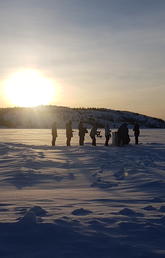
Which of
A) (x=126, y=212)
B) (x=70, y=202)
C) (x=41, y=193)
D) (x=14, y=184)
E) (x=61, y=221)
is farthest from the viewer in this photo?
(x=14, y=184)

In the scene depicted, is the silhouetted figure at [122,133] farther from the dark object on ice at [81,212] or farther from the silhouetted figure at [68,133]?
the dark object on ice at [81,212]

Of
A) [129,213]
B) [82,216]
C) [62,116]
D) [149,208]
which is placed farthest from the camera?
[62,116]

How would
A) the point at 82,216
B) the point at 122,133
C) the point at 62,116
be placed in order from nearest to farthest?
the point at 82,216 < the point at 122,133 < the point at 62,116

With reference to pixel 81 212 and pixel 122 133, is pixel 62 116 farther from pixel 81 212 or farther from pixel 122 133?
pixel 81 212

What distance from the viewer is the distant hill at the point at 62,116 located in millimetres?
131500

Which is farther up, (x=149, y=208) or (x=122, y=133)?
(x=122, y=133)

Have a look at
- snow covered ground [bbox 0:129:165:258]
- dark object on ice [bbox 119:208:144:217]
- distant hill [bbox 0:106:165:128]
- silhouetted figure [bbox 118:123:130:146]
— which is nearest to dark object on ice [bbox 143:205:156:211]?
snow covered ground [bbox 0:129:165:258]

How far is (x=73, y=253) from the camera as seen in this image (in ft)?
13.3

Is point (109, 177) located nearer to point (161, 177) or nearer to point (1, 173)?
point (161, 177)

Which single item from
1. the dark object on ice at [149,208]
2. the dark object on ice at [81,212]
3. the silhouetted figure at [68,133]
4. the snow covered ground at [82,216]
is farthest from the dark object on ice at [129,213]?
the silhouetted figure at [68,133]

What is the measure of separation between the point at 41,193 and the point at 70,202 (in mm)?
1291

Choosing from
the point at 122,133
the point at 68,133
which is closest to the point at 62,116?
the point at 68,133

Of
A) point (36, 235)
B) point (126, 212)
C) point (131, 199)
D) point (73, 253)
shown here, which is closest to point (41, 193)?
point (131, 199)

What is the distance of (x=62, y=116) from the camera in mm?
145250
